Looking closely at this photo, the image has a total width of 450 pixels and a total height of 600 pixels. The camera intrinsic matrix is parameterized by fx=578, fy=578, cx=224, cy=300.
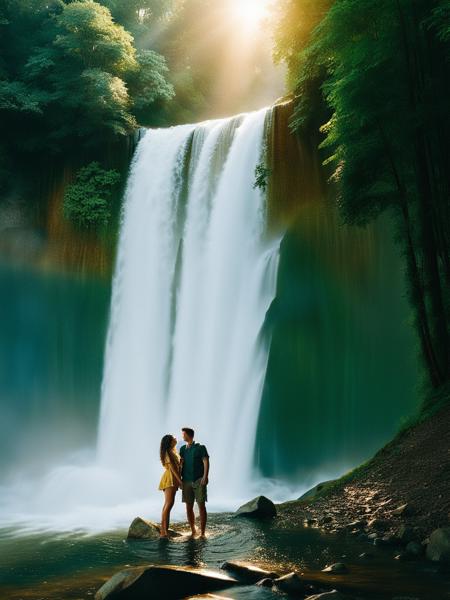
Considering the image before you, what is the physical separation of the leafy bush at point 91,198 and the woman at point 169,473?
12870mm

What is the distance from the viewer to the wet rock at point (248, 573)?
16.7ft

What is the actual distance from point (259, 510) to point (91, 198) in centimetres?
1315

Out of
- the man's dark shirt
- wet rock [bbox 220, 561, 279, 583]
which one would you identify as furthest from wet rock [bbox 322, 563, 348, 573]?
the man's dark shirt

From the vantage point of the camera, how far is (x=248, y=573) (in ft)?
16.9

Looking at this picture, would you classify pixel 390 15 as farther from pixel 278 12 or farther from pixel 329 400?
pixel 329 400

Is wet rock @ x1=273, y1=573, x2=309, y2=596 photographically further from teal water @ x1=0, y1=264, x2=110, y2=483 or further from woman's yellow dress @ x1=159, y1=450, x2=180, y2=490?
teal water @ x1=0, y1=264, x2=110, y2=483

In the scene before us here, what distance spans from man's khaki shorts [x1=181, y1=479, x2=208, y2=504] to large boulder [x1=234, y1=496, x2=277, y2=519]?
1.80 meters

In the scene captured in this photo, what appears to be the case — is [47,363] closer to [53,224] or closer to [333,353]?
[53,224]

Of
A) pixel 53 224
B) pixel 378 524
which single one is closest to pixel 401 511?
pixel 378 524

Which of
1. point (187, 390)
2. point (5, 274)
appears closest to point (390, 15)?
point (187, 390)

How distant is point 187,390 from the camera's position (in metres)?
15.3

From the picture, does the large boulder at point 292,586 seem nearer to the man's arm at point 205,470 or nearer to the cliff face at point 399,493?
the cliff face at point 399,493

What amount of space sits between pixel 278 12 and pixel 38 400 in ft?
42.3

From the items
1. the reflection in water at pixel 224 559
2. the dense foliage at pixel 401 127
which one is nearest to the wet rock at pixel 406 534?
the reflection in water at pixel 224 559
